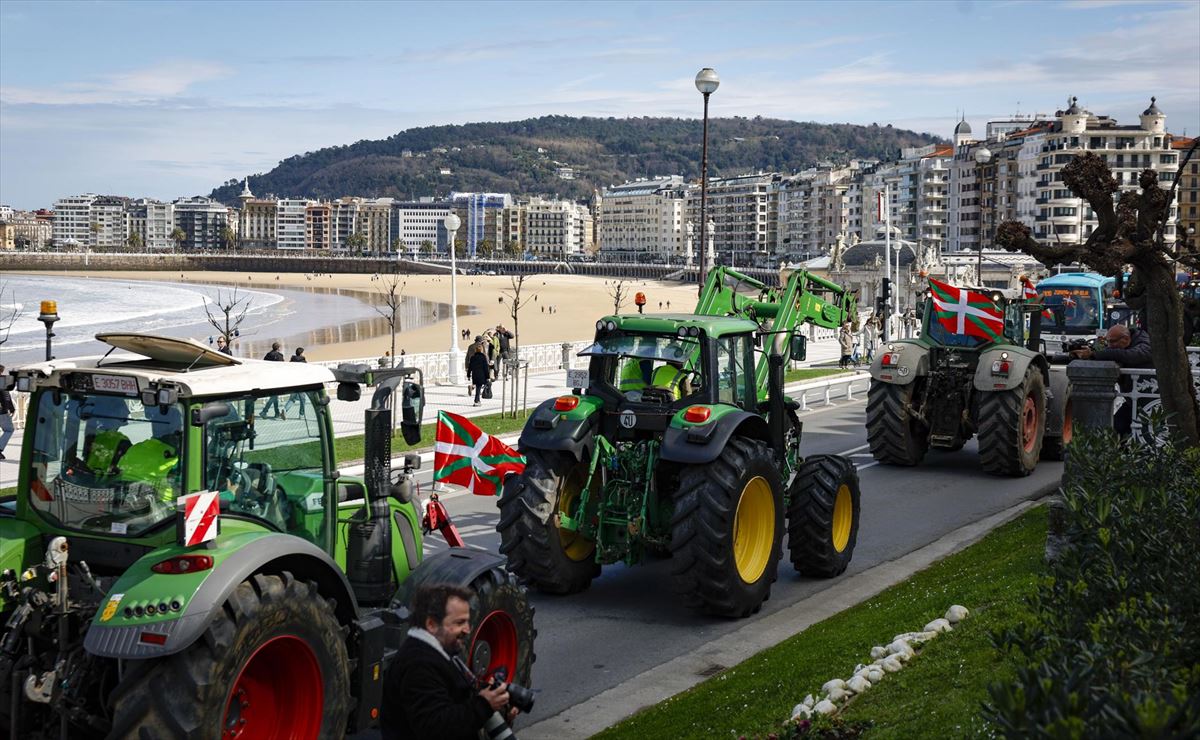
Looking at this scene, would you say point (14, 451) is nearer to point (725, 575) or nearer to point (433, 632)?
point (725, 575)

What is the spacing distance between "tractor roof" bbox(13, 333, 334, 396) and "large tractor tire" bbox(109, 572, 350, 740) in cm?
105

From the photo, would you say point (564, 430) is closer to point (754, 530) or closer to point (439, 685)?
point (754, 530)

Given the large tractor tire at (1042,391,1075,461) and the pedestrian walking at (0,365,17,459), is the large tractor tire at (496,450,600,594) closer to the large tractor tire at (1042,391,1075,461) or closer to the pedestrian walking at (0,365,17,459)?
the large tractor tire at (1042,391,1075,461)

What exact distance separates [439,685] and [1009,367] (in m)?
14.4

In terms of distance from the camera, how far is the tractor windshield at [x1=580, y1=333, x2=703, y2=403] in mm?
11414

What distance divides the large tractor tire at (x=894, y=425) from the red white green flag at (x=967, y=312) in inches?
44.6

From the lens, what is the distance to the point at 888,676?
798 centimetres

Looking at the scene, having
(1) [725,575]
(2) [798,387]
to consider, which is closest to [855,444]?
(2) [798,387]

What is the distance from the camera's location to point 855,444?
22.5 meters

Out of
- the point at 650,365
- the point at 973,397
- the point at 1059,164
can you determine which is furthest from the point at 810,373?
the point at 1059,164

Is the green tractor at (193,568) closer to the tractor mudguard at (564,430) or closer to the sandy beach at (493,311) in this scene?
the tractor mudguard at (564,430)

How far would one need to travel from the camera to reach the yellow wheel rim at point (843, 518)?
12.6m

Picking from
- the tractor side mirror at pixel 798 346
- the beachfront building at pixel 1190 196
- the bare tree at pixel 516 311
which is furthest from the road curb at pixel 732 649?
the beachfront building at pixel 1190 196

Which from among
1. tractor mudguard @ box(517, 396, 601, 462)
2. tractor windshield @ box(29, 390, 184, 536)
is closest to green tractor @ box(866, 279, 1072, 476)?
tractor mudguard @ box(517, 396, 601, 462)
